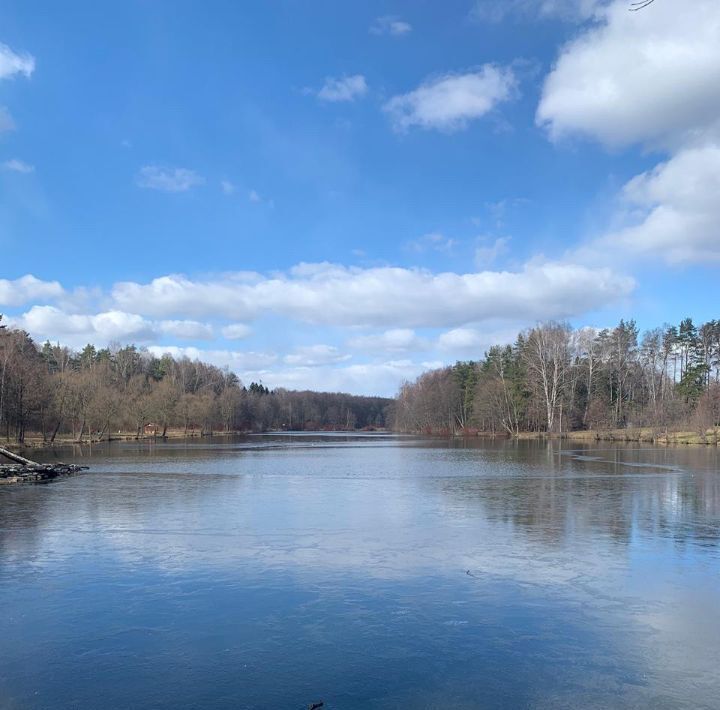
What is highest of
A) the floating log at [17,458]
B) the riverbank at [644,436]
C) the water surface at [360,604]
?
the riverbank at [644,436]

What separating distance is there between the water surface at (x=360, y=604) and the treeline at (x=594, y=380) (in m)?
60.3

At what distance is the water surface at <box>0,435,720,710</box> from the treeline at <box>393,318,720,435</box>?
60286 mm

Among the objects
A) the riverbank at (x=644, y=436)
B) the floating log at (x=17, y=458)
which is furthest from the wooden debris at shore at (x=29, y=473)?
→ the riverbank at (x=644, y=436)

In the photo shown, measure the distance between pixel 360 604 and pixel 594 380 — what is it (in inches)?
3185

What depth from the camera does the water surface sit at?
6.86 metres

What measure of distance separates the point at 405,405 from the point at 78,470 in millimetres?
109690

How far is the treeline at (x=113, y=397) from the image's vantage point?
5644 cm

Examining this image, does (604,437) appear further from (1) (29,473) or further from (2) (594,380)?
(1) (29,473)

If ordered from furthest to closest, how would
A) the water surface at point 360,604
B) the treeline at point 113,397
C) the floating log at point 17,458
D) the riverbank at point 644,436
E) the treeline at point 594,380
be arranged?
the treeline at point 594,380, the riverbank at point 644,436, the treeline at point 113,397, the floating log at point 17,458, the water surface at point 360,604

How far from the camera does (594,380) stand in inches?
3332

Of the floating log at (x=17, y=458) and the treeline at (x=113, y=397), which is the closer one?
the floating log at (x=17, y=458)

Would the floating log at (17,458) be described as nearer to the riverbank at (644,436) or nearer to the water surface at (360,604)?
the water surface at (360,604)

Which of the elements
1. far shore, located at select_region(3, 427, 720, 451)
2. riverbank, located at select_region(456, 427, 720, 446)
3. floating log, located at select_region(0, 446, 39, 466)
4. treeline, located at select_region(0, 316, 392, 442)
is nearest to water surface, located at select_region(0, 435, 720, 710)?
floating log, located at select_region(0, 446, 39, 466)

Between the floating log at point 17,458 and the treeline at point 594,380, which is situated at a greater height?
the treeline at point 594,380
